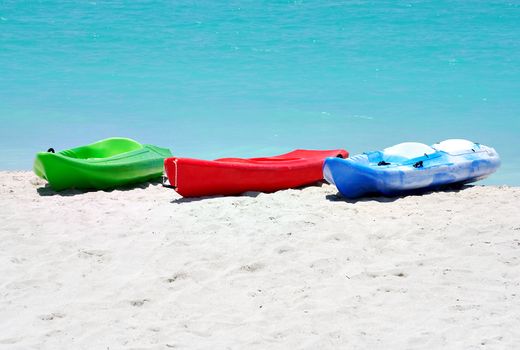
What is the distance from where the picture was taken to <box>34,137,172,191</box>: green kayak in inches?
273

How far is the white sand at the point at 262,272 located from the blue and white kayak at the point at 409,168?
0.49ft

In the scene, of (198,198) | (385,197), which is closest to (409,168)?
(385,197)

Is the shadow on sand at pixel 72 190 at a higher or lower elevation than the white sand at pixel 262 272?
lower

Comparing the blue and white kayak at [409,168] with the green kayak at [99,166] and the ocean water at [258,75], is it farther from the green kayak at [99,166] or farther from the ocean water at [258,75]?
the green kayak at [99,166]

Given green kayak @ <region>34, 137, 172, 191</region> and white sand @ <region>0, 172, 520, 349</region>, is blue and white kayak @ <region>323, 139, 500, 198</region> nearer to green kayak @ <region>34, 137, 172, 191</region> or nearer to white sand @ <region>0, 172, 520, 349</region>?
white sand @ <region>0, 172, 520, 349</region>

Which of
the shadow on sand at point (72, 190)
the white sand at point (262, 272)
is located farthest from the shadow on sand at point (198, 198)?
the shadow on sand at point (72, 190)

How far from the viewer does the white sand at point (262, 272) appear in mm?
4008

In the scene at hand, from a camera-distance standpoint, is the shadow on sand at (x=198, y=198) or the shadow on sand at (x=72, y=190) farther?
the shadow on sand at (x=72, y=190)

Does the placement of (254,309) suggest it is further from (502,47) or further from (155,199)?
(502,47)

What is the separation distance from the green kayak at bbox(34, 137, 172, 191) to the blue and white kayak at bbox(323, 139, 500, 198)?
186cm

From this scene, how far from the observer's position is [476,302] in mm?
4316

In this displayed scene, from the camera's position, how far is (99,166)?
711 cm

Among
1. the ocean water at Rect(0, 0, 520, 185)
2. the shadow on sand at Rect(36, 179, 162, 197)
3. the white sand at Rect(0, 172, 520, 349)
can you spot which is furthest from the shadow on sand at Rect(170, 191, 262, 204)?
the ocean water at Rect(0, 0, 520, 185)

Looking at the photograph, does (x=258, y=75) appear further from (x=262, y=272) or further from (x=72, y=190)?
(x=262, y=272)
